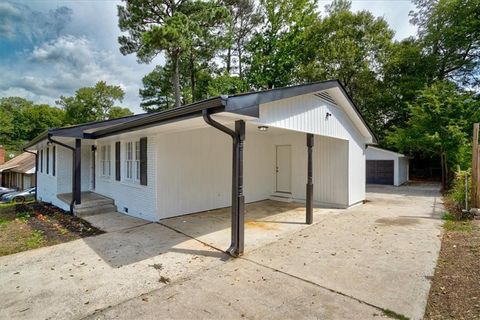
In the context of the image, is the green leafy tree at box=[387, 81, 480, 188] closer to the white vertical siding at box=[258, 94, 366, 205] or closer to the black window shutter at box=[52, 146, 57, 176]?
the white vertical siding at box=[258, 94, 366, 205]

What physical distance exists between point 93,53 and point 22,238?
15397 millimetres

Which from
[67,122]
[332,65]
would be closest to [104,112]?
[67,122]

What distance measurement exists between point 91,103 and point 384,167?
32.2 m

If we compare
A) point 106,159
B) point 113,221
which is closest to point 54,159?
point 106,159

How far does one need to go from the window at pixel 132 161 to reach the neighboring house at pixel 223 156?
3 centimetres

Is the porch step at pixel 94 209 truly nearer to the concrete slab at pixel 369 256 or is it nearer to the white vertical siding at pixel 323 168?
the concrete slab at pixel 369 256

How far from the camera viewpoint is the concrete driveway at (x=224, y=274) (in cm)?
305

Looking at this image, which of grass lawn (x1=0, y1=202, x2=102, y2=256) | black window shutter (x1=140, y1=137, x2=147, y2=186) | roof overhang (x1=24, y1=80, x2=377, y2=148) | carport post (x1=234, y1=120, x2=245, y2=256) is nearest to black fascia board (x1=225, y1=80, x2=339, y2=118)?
roof overhang (x1=24, y1=80, x2=377, y2=148)

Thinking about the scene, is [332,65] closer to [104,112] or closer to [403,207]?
[403,207]

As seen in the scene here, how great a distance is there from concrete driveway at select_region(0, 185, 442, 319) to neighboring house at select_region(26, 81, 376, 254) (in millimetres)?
864

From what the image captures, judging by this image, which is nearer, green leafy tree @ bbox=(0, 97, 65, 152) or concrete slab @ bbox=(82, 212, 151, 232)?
concrete slab @ bbox=(82, 212, 151, 232)

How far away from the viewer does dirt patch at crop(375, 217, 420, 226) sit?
22.8ft

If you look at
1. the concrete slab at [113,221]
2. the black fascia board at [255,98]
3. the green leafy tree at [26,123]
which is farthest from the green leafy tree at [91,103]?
the black fascia board at [255,98]

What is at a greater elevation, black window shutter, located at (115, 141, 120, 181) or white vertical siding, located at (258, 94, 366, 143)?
white vertical siding, located at (258, 94, 366, 143)
